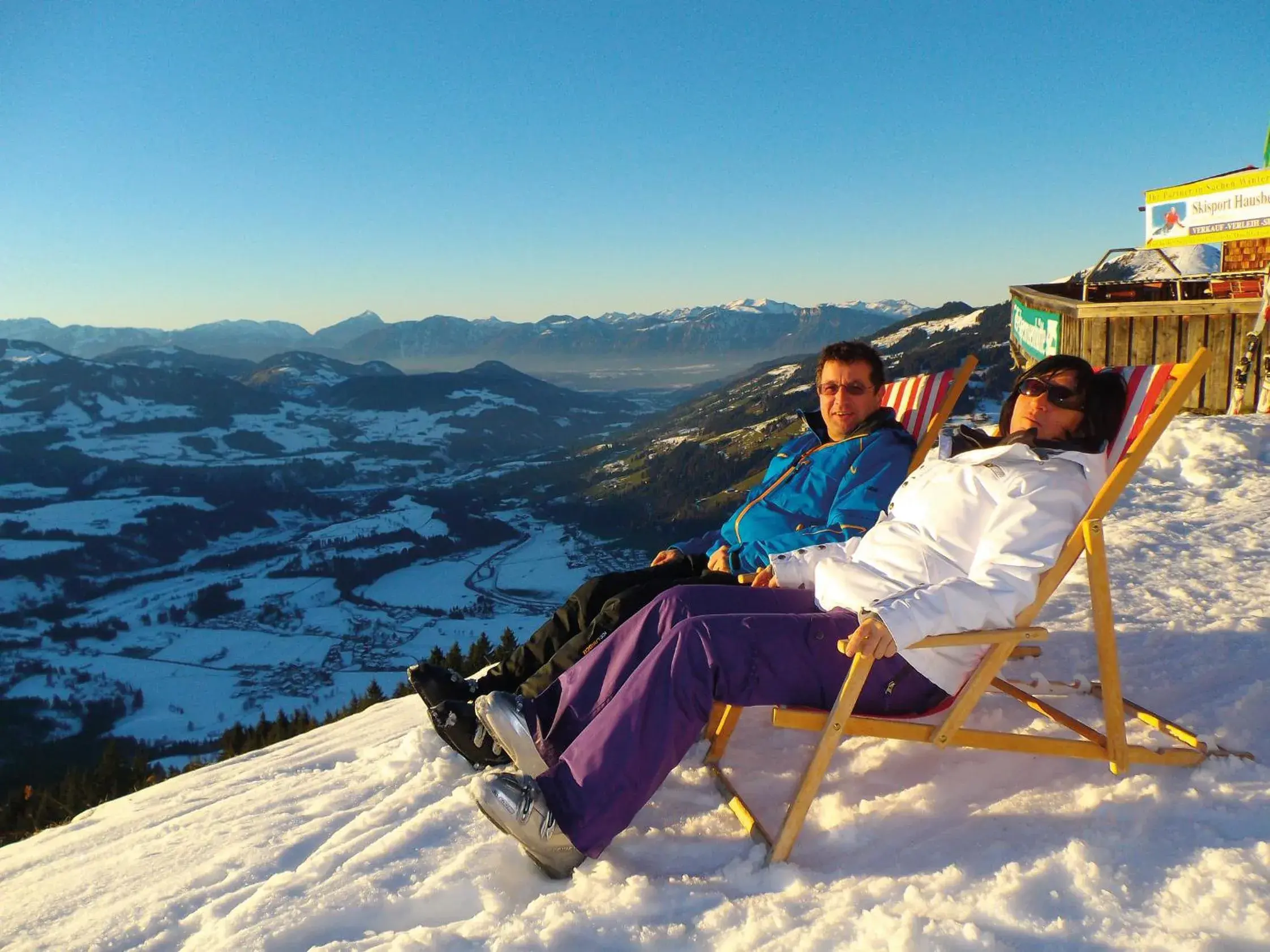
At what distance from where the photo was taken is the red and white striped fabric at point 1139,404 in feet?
10.5

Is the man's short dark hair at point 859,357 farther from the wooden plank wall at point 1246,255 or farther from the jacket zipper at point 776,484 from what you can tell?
the wooden plank wall at point 1246,255

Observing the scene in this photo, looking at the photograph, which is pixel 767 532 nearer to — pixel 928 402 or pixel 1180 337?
pixel 928 402

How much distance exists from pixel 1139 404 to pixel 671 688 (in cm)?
224

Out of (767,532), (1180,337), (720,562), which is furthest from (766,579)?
(1180,337)

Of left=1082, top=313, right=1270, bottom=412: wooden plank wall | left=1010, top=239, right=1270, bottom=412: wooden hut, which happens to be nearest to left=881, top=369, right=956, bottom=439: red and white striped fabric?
left=1010, top=239, right=1270, bottom=412: wooden hut

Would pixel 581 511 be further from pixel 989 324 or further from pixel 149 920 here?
pixel 149 920

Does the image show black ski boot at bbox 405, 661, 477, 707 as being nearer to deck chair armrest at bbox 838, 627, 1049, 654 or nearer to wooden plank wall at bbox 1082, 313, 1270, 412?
deck chair armrest at bbox 838, 627, 1049, 654

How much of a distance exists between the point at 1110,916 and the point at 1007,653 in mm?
856

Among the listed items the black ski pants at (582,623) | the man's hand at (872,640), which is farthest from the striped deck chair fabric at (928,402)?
the man's hand at (872,640)

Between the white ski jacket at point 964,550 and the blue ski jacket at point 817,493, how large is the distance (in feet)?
1.58

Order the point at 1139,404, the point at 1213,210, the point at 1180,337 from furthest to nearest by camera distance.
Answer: the point at 1213,210 → the point at 1180,337 → the point at 1139,404

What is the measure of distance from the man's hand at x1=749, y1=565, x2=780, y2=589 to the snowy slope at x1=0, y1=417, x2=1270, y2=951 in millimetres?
847

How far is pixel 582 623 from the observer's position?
3.85 meters

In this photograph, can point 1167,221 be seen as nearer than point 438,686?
No
